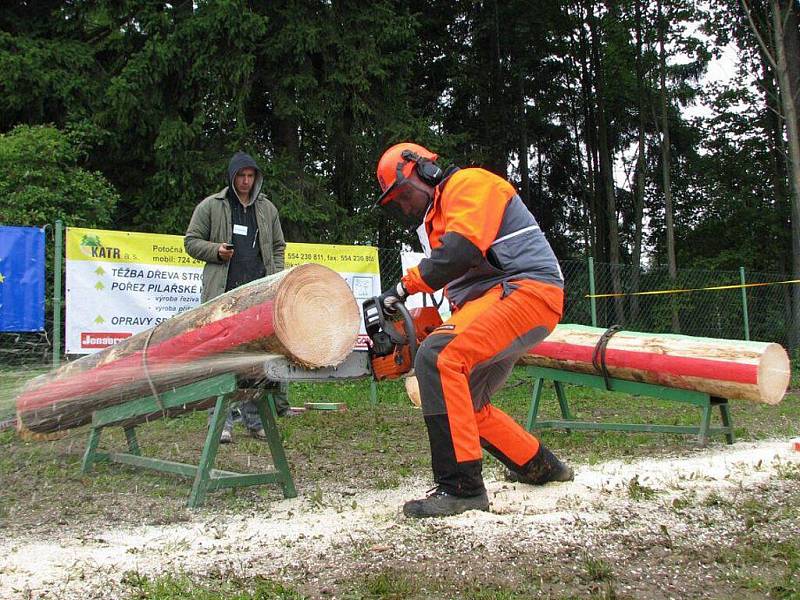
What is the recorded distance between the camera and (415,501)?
3.76 m

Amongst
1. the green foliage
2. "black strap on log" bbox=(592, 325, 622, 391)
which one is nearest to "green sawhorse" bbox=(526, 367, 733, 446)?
"black strap on log" bbox=(592, 325, 622, 391)

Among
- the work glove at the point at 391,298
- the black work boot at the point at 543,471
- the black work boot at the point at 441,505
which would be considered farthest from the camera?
the black work boot at the point at 543,471

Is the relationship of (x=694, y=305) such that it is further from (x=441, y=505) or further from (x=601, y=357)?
(x=441, y=505)

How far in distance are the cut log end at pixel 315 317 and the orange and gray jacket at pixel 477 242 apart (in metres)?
0.51

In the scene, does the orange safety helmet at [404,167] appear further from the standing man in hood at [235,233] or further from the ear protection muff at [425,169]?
the standing man in hood at [235,233]

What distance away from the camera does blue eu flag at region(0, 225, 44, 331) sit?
7.30 metres

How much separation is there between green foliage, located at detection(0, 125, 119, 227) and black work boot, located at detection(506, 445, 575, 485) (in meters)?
7.76

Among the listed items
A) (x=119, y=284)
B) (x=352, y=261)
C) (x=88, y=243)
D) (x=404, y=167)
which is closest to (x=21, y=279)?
(x=88, y=243)

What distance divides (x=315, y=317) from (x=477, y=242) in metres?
0.99

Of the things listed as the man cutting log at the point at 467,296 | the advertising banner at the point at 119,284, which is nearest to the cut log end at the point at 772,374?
the man cutting log at the point at 467,296

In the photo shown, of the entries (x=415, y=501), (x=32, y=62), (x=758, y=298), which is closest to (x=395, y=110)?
(x=32, y=62)

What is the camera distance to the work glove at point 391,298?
12.5 feet

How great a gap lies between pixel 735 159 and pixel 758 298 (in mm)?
10576

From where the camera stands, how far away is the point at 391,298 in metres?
3.81
